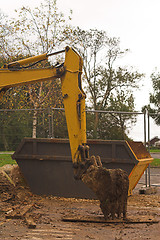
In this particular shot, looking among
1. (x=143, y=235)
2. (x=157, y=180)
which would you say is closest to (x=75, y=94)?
(x=143, y=235)

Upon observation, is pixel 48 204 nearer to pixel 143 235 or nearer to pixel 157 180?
pixel 143 235

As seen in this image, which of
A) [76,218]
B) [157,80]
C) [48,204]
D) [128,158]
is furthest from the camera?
[157,80]

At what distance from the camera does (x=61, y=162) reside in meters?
9.12

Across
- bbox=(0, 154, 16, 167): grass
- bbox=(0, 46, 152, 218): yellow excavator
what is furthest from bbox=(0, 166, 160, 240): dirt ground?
bbox=(0, 154, 16, 167): grass

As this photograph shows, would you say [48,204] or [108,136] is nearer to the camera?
[48,204]

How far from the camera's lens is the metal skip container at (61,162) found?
8922 mm

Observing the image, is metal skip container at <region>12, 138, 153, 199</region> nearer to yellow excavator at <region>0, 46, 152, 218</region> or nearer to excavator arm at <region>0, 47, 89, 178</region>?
yellow excavator at <region>0, 46, 152, 218</region>

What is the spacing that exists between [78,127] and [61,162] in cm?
222

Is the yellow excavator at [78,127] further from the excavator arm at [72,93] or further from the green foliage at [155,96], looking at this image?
the green foliage at [155,96]

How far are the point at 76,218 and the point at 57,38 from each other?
1662 centimetres

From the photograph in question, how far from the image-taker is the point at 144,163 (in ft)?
30.2

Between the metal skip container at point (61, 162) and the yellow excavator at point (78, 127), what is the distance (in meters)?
1.77

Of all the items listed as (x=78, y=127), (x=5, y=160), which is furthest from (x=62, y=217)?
(x=5, y=160)

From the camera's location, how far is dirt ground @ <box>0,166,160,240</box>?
5.68 m
